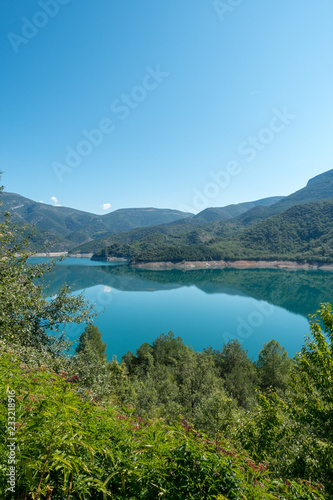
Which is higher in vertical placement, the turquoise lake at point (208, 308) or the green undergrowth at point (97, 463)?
the green undergrowth at point (97, 463)

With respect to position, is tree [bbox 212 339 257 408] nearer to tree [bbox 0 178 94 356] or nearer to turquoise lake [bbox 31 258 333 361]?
turquoise lake [bbox 31 258 333 361]

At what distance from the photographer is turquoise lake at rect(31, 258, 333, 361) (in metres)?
42.9

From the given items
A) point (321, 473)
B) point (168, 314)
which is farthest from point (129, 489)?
point (168, 314)

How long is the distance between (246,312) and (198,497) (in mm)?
60603

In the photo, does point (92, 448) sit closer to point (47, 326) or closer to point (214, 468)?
point (214, 468)

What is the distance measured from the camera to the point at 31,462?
1.31 meters

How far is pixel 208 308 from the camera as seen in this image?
61125 mm

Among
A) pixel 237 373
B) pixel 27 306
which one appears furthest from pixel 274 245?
pixel 27 306

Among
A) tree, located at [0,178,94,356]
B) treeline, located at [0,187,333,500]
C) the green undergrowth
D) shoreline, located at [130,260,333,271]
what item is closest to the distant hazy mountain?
shoreline, located at [130,260,333,271]

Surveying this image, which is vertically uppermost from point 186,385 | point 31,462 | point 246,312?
point 31,462

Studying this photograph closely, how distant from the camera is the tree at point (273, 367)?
21781 millimetres

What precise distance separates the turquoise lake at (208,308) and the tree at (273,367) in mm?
14598

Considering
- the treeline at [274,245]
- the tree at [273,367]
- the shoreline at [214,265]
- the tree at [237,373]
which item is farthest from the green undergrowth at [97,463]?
the treeline at [274,245]

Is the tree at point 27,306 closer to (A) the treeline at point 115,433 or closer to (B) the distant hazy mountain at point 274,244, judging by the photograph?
(A) the treeline at point 115,433
